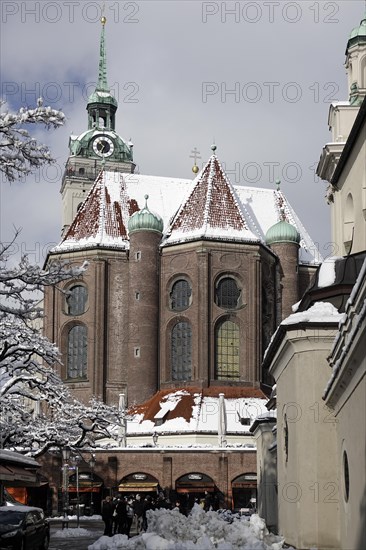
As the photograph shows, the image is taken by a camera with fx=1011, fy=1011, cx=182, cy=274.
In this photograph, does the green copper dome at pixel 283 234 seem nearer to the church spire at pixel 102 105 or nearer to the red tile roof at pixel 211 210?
the red tile roof at pixel 211 210

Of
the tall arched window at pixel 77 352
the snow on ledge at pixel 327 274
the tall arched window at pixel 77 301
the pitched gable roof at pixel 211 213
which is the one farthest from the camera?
the tall arched window at pixel 77 301

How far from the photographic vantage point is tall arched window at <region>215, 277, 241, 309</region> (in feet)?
211

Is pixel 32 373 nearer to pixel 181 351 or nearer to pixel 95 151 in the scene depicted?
pixel 181 351

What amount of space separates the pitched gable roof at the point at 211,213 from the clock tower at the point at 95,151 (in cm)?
3382

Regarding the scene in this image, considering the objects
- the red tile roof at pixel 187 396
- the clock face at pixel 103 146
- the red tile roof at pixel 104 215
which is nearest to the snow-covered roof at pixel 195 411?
the red tile roof at pixel 187 396

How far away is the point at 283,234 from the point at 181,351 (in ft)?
35.1

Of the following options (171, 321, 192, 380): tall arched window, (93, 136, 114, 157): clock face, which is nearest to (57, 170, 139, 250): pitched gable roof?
(171, 321, 192, 380): tall arched window

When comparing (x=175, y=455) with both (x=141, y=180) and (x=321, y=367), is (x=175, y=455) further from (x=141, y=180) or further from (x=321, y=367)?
(x=321, y=367)

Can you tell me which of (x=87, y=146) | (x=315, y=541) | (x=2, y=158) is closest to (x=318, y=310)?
(x=315, y=541)

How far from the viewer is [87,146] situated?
10581 centimetres

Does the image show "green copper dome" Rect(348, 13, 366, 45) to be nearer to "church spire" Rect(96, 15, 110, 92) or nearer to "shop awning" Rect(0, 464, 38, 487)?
"shop awning" Rect(0, 464, 38, 487)

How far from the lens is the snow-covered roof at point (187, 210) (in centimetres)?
6588

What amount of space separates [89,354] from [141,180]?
1534 centimetres

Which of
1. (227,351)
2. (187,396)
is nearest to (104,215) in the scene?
(227,351)
